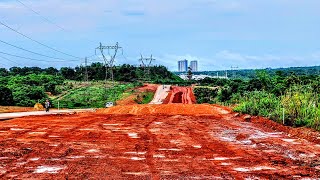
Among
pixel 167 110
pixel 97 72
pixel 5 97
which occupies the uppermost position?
pixel 97 72

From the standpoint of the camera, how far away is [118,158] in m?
12.5

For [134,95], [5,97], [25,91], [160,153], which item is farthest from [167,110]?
[134,95]

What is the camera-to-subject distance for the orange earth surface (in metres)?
10.4

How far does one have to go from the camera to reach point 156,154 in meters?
13.2

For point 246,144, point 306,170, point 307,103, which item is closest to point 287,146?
point 246,144

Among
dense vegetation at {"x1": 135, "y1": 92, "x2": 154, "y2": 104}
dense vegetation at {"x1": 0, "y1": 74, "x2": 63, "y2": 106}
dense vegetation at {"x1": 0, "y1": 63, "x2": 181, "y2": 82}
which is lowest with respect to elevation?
dense vegetation at {"x1": 135, "y1": 92, "x2": 154, "y2": 104}

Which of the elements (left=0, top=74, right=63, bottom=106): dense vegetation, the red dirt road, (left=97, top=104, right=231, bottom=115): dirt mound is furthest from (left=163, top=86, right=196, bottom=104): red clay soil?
the red dirt road

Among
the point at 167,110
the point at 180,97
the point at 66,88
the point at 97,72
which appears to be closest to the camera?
the point at 167,110

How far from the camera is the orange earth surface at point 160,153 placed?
34.1 feet

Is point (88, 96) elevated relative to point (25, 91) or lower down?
lower down

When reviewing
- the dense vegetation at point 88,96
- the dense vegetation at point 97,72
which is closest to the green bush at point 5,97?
the dense vegetation at point 88,96

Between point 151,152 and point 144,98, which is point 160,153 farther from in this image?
point 144,98

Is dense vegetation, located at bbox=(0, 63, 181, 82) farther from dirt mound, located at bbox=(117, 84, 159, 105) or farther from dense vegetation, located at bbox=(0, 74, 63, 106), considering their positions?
dirt mound, located at bbox=(117, 84, 159, 105)

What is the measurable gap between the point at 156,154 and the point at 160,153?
26 centimetres
